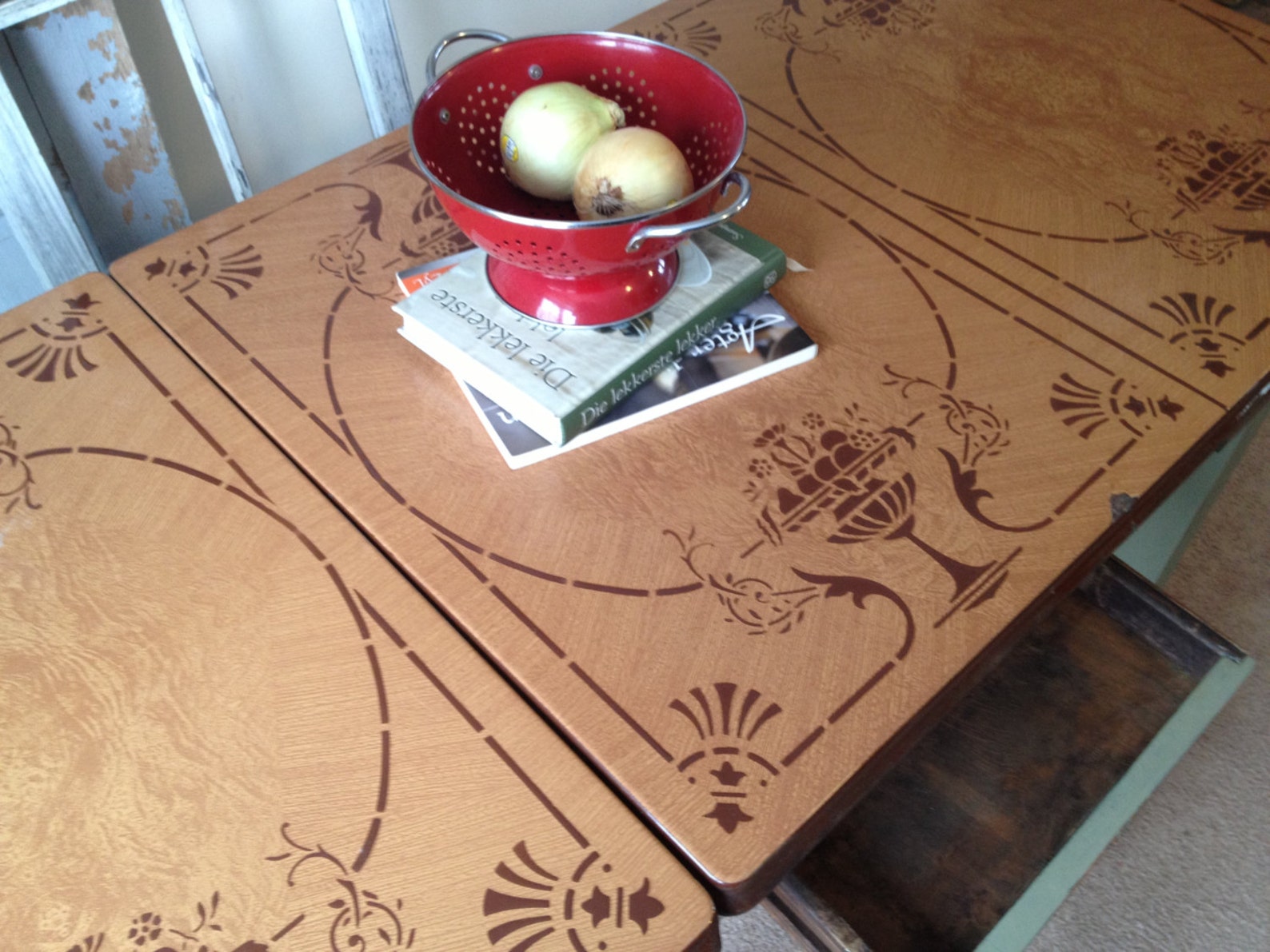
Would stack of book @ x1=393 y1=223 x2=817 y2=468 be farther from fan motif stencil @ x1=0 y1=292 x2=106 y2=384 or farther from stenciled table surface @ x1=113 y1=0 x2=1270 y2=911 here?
fan motif stencil @ x1=0 y1=292 x2=106 y2=384

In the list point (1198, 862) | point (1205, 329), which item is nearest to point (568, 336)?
point (1205, 329)

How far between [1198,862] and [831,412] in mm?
885

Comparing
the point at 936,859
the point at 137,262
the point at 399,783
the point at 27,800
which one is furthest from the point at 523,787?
the point at 137,262

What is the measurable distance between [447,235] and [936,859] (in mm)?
723

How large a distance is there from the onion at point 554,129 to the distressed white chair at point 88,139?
0.47 meters

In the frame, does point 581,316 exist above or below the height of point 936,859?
above

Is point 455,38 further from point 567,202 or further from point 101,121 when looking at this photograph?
point 101,121

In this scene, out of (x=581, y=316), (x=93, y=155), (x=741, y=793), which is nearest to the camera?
(x=741, y=793)

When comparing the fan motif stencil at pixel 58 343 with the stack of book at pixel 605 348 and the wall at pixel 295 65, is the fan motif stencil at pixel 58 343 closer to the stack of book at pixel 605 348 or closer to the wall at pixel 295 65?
the stack of book at pixel 605 348

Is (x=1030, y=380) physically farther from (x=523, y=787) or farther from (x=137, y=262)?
(x=137, y=262)

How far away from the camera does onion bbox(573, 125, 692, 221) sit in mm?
730

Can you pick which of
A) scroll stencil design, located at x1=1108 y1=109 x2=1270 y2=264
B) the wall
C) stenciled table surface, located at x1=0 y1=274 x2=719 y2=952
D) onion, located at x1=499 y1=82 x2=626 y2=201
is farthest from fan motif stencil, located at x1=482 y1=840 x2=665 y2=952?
the wall

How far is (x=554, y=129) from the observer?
2.55ft

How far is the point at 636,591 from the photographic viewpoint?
688 mm
